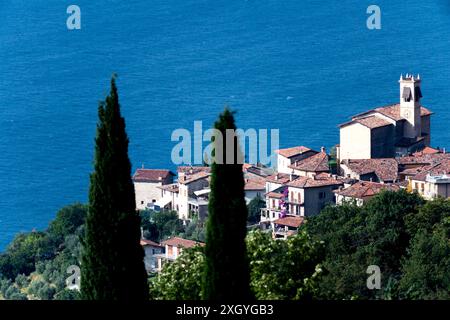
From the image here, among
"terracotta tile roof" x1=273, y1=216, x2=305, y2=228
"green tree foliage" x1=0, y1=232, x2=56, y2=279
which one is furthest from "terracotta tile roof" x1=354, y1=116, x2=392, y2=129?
"green tree foliage" x1=0, y1=232, x2=56, y2=279

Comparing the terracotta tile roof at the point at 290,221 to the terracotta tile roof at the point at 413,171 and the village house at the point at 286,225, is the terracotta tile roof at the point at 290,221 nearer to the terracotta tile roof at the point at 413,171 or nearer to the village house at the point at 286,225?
the village house at the point at 286,225

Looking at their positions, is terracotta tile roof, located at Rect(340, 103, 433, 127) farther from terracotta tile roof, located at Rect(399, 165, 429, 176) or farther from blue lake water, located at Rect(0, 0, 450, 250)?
blue lake water, located at Rect(0, 0, 450, 250)

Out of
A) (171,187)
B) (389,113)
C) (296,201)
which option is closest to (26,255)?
(171,187)

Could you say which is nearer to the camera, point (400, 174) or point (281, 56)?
point (400, 174)

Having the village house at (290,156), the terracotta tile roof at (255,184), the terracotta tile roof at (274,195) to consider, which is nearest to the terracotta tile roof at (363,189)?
the terracotta tile roof at (274,195)

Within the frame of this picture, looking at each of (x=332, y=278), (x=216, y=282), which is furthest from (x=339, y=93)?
(x=216, y=282)

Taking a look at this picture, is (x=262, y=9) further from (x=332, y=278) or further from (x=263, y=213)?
(x=332, y=278)

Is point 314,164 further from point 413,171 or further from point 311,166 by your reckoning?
point 413,171
